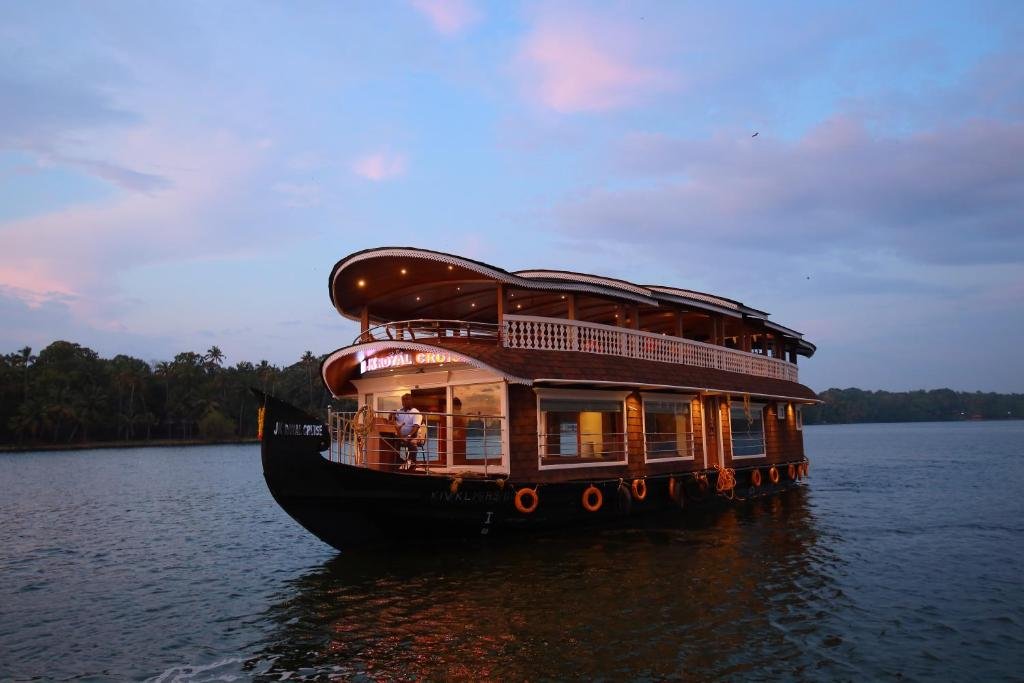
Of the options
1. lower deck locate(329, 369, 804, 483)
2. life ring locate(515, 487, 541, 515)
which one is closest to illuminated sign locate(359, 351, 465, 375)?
lower deck locate(329, 369, 804, 483)

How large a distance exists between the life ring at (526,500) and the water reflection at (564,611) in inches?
33.6

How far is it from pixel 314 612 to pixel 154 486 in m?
29.1

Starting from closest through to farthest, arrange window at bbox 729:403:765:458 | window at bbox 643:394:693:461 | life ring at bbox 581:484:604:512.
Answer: life ring at bbox 581:484:604:512 → window at bbox 643:394:693:461 → window at bbox 729:403:765:458

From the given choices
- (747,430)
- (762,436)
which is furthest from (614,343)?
→ (762,436)

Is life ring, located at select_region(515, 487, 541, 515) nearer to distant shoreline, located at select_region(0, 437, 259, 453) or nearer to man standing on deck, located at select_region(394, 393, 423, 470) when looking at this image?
man standing on deck, located at select_region(394, 393, 423, 470)

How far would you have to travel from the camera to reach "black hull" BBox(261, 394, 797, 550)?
435 inches

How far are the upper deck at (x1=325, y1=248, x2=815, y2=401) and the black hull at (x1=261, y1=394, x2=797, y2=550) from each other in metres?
2.70

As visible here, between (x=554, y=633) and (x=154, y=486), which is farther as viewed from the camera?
(x=154, y=486)

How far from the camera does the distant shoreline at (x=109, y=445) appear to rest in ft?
245

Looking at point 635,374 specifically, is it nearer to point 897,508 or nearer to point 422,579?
point 422,579

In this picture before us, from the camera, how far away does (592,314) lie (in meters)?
20.0

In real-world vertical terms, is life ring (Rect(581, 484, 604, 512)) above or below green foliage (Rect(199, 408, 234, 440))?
below

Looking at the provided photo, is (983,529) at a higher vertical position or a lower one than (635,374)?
lower

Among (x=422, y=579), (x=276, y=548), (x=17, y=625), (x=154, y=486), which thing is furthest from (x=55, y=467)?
(x=422, y=579)
